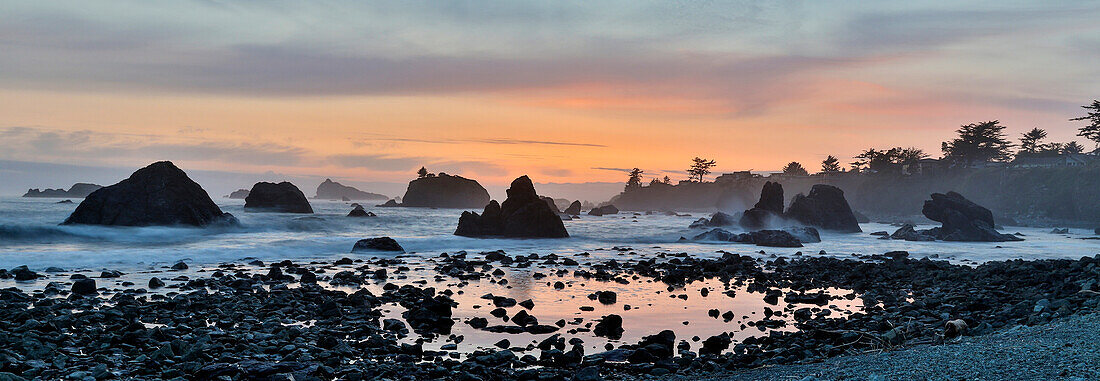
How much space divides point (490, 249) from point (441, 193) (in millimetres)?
120883

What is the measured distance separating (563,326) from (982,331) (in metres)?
8.77

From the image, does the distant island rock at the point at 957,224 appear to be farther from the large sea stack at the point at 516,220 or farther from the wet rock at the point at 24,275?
the wet rock at the point at 24,275

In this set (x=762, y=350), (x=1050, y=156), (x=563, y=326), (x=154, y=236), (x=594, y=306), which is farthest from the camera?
(x=1050, y=156)

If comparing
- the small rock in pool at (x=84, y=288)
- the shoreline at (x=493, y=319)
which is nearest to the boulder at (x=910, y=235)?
the shoreline at (x=493, y=319)

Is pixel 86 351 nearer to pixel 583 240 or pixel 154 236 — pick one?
pixel 154 236

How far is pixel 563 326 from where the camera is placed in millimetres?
15578

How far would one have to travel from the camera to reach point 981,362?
9.21m

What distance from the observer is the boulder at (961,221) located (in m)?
52.9

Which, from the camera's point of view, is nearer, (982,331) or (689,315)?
(982,331)

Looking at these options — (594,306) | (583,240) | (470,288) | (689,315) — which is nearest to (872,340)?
(689,315)

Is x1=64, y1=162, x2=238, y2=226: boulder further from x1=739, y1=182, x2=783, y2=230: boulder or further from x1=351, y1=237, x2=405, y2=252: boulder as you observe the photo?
x1=739, y1=182, x2=783, y2=230: boulder

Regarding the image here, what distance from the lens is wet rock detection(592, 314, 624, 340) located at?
1457cm

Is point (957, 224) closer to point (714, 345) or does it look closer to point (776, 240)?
point (776, 240)

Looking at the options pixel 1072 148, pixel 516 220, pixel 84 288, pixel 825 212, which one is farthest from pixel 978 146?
pixel 84 288
